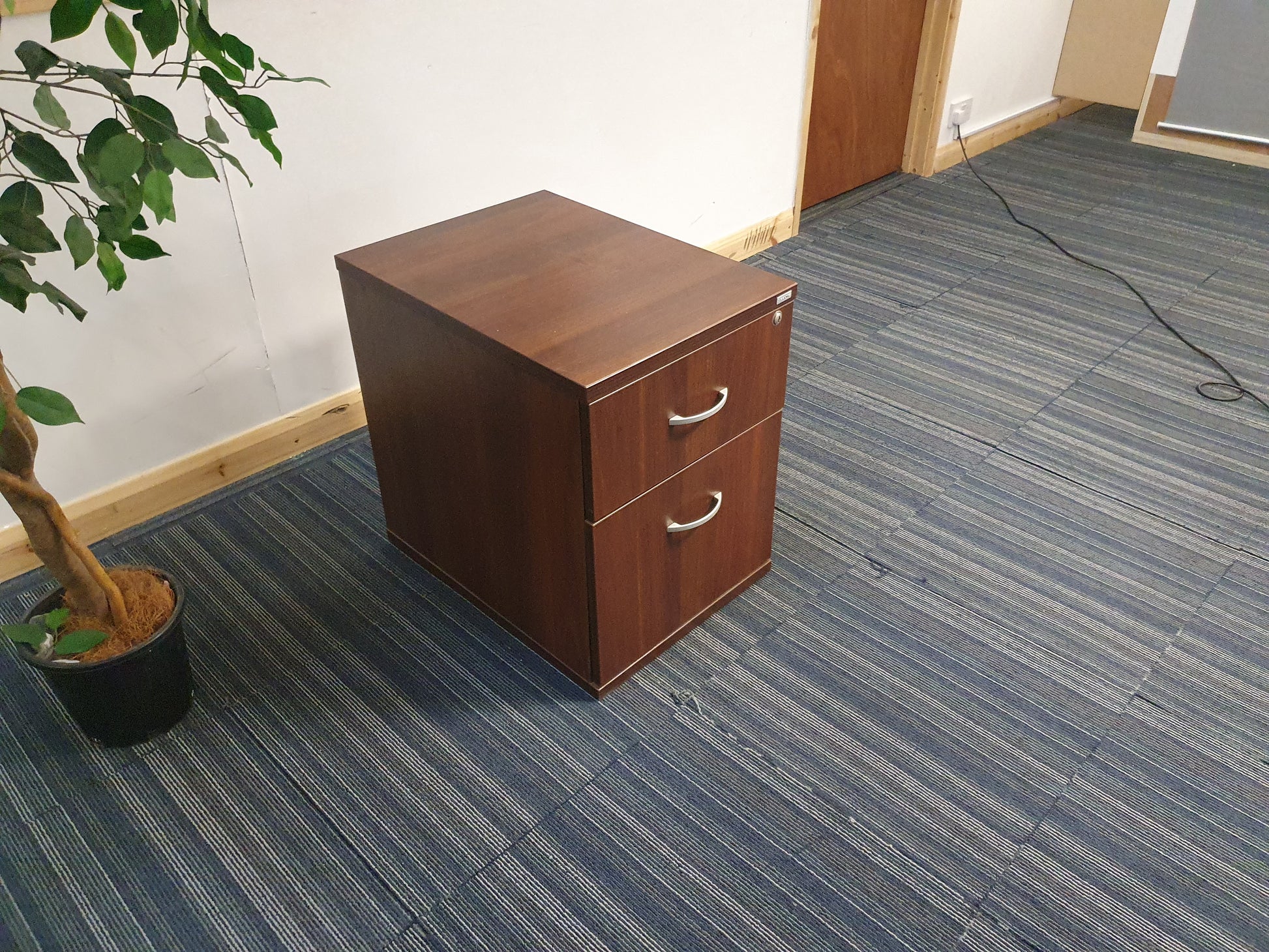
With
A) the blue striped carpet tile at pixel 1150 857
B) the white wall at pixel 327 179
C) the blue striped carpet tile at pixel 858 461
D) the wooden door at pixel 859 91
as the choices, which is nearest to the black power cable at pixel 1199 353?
the wooden door at pixel 859 91

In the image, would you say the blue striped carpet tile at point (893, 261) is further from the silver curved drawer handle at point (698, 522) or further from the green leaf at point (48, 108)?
the green leaf at point (48, 108)

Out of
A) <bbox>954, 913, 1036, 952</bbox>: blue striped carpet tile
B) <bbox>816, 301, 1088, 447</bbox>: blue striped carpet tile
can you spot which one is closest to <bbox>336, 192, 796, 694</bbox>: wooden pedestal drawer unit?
<bbox>954, 913, 1036, 952</bbox>: blue striped carpet tile

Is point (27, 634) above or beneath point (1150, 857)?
above

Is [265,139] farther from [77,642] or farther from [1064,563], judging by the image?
[1064,563]

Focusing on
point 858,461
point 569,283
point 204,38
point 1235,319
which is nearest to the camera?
point 204,38

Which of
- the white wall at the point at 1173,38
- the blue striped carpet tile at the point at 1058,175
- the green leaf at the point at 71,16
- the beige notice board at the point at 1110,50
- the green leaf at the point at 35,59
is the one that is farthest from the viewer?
the beige notice board at the point at 1110,50

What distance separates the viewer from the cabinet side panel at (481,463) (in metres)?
1.36

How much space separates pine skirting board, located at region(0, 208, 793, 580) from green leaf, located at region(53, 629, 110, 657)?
612 mm

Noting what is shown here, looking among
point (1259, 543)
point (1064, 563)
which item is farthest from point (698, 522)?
point (1259, 543)

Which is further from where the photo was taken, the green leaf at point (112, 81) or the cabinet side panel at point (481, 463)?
the cabinet side panel at point (481, 463)

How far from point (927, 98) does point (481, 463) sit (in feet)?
9.24

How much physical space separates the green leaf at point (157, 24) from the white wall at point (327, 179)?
2.43ft

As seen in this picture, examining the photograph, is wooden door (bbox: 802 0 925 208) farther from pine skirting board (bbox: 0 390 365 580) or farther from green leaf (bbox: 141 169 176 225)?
green leaf (bbox: 141 169 176 225)

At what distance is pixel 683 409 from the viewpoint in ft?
4.62
